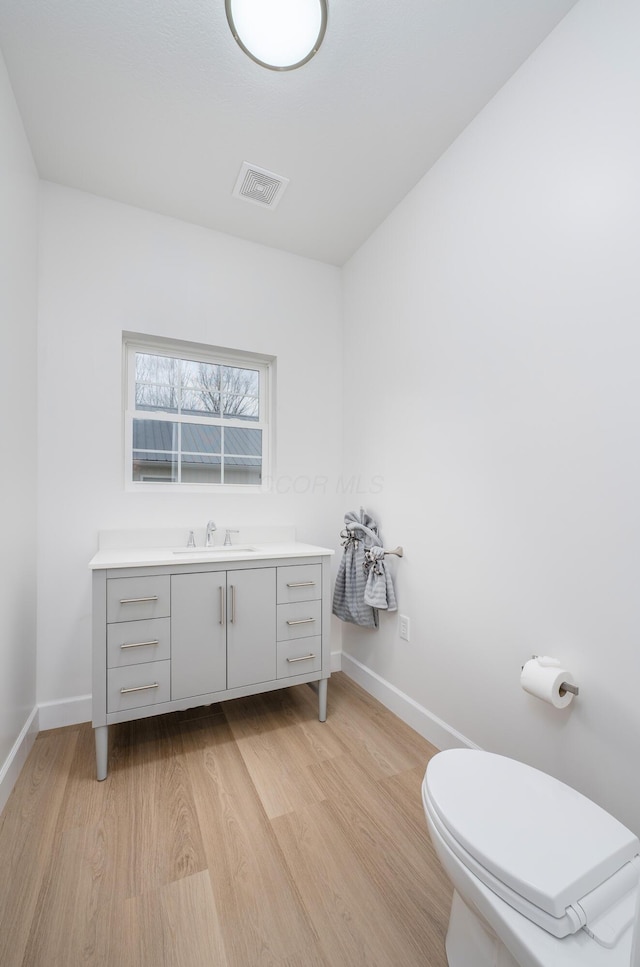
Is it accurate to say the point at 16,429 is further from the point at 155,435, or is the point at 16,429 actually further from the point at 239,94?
the point at 239,94

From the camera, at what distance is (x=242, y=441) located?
8.17 ft

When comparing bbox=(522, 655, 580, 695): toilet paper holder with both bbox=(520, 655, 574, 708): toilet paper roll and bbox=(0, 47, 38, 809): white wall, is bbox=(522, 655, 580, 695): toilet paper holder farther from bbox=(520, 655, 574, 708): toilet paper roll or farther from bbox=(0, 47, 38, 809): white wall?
bbox=(0, 47, 38, 809): white wall

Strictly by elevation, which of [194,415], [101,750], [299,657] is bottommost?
[101,750]

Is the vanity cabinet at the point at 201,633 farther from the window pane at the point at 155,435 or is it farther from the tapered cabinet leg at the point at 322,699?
the window pane at the point at 155,435

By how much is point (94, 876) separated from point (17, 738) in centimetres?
71

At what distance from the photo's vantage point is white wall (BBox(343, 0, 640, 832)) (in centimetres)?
114

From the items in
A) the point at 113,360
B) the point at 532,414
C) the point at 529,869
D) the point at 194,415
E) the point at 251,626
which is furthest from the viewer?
the point at 194,415

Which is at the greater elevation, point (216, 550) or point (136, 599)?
point (216, 550)

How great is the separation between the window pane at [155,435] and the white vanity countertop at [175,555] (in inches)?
22.2

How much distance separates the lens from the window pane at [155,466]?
7.21 feet

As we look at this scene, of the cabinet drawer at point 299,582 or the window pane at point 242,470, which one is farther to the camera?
the window pane at point 242,470

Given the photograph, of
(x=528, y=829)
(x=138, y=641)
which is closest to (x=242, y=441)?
(x=138, y=641)

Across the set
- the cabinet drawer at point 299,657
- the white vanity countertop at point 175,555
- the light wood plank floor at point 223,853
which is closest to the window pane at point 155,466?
the white vanity countertop at point 175,555

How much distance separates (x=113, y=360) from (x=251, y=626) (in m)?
1.49
